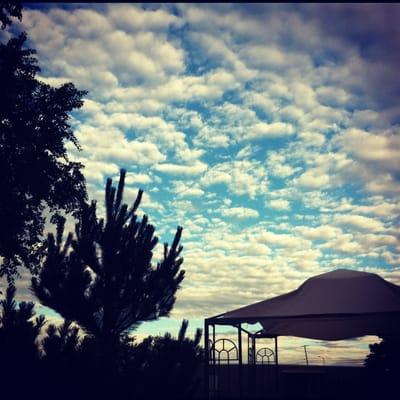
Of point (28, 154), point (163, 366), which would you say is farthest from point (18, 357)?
point (28, 154)

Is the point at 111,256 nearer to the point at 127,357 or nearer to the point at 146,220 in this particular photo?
the point at 146,220

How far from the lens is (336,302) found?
29.7 feet

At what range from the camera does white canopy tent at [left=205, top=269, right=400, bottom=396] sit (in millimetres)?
8688

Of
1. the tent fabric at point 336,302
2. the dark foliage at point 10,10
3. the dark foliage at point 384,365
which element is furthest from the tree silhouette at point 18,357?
the dark foliage at point 10,10

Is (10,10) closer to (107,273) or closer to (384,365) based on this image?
(107,273)

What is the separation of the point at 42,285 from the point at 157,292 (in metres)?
2.87

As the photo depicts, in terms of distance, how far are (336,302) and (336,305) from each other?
0.39 feet

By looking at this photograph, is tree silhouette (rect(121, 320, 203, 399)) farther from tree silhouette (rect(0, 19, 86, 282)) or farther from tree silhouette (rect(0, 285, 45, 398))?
tree silhouette (rect(0, 19, 86, 282))

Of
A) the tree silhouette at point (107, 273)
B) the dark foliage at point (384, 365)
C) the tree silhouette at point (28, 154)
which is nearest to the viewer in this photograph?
the dark foliage at point (384, 365)

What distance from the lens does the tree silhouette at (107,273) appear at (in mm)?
10750

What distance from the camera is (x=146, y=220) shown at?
11.2 m

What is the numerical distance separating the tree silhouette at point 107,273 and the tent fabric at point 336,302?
7.51 ft

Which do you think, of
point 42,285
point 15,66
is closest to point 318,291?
point 42,285

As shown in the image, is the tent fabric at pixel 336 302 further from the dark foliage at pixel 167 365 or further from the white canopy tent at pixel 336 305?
A: the dark foliage at pixel 167 365
